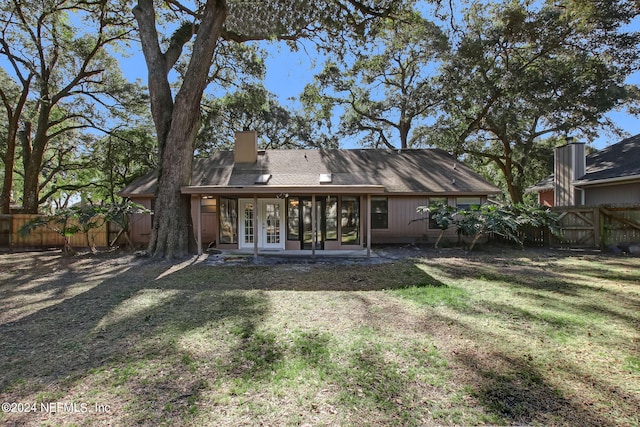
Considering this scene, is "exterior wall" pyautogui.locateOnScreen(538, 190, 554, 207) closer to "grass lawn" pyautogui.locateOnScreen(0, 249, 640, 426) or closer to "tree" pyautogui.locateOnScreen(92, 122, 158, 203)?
"grass lawn" pyautogui.locateOnScreen(0, 249, 640, 426)

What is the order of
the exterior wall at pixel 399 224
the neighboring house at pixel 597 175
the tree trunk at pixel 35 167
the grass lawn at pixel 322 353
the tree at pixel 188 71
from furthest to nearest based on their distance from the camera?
the tree trunk at pixel 35 167
the exterior wall at pixel 399 224
the neighboring house at pixel 597 175
the tree at pixel 188 71
the grass lawn at pixel 322 353

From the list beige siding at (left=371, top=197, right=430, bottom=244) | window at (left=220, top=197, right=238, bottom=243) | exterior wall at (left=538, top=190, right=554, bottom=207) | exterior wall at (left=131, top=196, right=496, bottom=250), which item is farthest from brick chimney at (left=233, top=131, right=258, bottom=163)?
exterior wall at (left=538, top=190, right=554, bottom=207)

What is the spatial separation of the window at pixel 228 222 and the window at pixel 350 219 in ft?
13.0

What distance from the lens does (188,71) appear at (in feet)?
33.5

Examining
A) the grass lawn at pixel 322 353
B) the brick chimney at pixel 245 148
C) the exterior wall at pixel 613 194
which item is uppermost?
the brick chimney at pixel 245 148

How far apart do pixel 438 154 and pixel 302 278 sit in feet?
40.8

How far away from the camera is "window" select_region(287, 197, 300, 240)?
11727 mm

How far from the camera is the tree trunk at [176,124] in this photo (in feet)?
33.2

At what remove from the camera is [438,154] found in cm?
1680

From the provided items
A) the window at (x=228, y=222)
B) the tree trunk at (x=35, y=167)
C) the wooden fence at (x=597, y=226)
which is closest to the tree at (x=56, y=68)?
the tree trunk at (x=35, y=167)

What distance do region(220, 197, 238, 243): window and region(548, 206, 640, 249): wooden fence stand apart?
1182 cm

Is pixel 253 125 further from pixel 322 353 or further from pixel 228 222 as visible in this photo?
pixel 322 353

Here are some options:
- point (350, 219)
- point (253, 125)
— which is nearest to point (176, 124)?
point (350, 219)

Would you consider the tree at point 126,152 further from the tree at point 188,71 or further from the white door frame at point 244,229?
the white door frame at point 244,229
